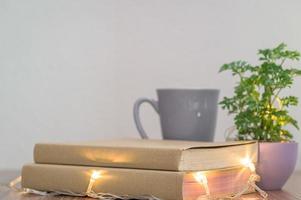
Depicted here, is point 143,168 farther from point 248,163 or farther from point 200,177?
point 248,163

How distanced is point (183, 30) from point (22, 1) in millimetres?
412

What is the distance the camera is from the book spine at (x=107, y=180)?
0.77 metres

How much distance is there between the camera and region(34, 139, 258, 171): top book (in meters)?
0.78

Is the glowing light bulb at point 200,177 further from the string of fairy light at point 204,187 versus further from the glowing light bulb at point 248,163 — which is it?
the glowing light bulb at point 248,163

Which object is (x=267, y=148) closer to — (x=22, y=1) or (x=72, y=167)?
(x=72, y=167)

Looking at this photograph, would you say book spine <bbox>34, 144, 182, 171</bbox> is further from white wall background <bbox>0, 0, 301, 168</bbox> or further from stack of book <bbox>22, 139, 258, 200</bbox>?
white wall background <bbox>0, 0, 301, 168</bbox>

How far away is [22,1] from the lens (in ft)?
4.90

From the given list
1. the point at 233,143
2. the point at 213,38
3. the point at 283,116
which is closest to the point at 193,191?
the point at 233,143

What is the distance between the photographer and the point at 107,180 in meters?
0.83

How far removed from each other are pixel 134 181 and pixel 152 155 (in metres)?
0.04

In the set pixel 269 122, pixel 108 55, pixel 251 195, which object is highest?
pixel 108 55

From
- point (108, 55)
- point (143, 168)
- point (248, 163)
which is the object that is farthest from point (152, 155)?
point (108, 55)

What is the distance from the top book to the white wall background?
1.81ft

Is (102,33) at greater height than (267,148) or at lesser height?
greater
